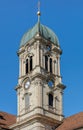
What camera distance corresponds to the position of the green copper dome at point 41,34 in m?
71.1

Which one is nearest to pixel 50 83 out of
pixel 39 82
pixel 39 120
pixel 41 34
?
pixel 39 82

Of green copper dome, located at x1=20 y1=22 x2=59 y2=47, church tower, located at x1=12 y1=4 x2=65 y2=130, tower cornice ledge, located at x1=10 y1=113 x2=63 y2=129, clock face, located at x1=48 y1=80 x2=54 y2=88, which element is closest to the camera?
tower cornice ledge, located at x1=10 y1=113 x2=63 y2=129

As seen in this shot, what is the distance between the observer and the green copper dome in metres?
71.1

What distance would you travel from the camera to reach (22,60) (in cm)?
7169

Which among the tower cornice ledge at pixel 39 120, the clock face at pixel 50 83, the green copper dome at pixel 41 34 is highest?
the green copper dome at pixel 41 34

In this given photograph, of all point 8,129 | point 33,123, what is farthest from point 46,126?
point 8,129

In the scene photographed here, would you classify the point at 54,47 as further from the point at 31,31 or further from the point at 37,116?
the point at 37,116

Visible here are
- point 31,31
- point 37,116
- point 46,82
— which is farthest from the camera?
point 31,31

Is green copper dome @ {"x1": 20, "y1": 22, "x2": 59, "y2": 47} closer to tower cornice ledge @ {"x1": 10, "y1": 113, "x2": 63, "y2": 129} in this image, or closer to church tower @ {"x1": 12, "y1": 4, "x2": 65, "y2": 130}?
church tower @ {"x1": 12, "y1": 4, "x2": 65, "y2": 130}

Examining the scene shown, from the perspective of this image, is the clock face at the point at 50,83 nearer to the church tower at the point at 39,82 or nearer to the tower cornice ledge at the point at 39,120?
the church tower at the point at 39,82

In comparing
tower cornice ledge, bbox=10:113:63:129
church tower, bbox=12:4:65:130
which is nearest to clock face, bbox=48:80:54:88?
church tower, bbox=12:4:65:130

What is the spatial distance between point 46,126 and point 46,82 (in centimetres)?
754

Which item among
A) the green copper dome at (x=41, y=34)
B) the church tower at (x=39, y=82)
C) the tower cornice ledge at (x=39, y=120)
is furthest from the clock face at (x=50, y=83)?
the green copper dome at (x=41, y=34)

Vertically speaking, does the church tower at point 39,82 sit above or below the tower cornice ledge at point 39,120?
above
